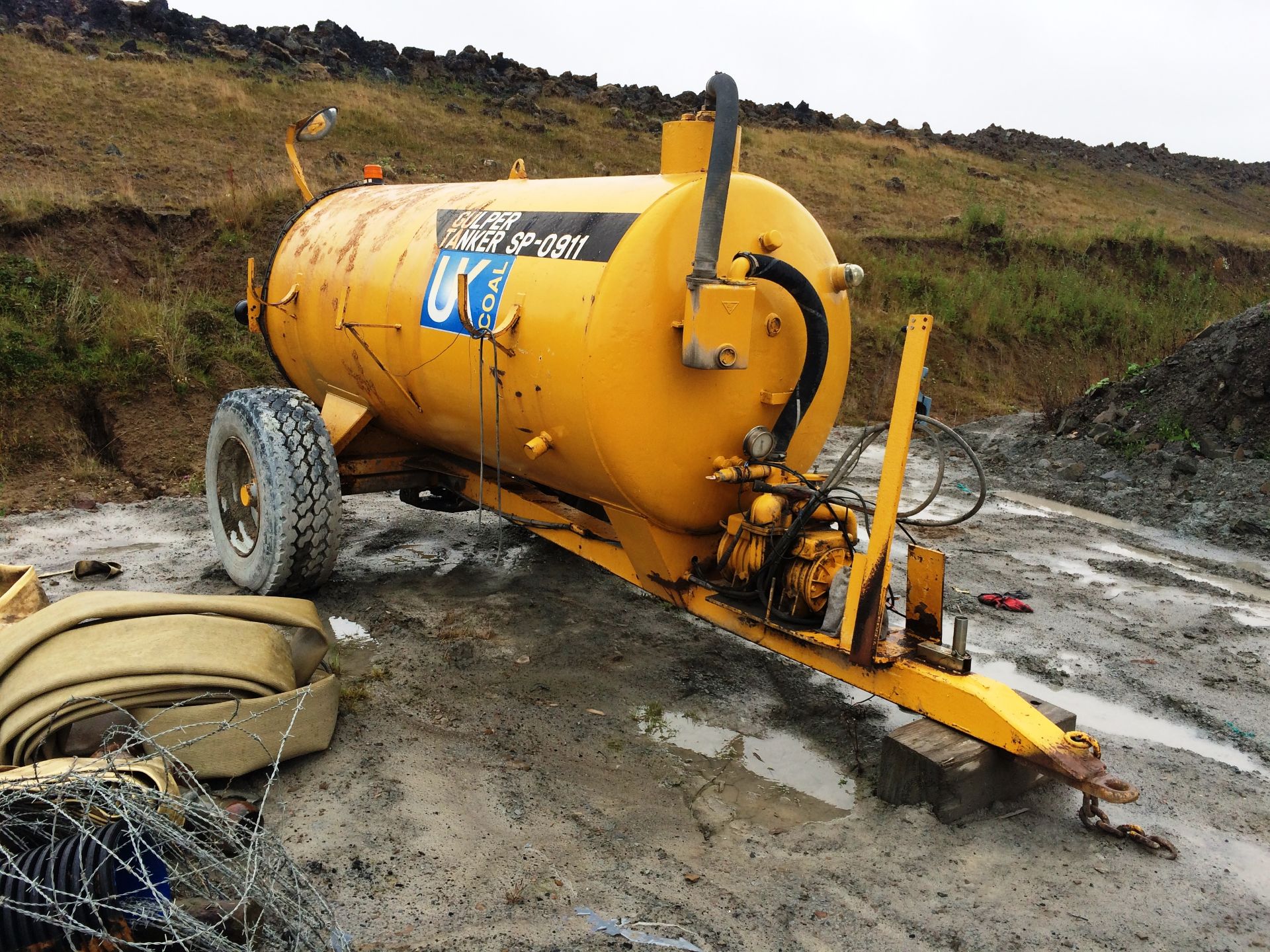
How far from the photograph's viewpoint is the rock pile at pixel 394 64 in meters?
22.7

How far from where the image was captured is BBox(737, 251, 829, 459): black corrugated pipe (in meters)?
4.00

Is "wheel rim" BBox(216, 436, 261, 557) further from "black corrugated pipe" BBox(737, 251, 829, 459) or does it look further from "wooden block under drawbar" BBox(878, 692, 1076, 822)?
"wooden block under drawbar" BBox(878, 692, 1076, 822)

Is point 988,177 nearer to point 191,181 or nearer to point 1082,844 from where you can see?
point 191,181

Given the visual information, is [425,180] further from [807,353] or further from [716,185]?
[716,185]

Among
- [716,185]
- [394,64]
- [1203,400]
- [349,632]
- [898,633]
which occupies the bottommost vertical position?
[349,632]

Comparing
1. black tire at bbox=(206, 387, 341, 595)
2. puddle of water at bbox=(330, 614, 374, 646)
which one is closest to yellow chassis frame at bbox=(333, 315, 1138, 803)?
puddle of water at bbox=(330, 614, 374, 646)

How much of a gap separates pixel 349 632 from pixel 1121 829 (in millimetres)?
3615

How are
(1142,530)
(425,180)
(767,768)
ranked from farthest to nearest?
(425,180), (1142,530), (767,768)

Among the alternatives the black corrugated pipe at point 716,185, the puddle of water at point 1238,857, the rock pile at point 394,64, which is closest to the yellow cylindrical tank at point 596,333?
the black corrugated pipe at point 716,185

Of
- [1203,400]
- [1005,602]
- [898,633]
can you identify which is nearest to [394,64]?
[1203,400]

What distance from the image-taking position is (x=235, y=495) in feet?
18.6

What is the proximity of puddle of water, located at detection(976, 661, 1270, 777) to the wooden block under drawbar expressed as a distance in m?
0.83

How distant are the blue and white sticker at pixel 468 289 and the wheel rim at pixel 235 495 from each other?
1671mm

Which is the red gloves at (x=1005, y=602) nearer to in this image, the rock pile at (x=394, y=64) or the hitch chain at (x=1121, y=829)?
the hitch chain at (x=1121, y=829)
